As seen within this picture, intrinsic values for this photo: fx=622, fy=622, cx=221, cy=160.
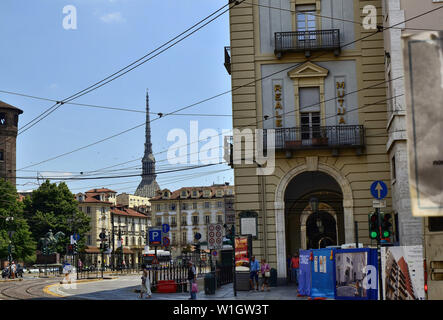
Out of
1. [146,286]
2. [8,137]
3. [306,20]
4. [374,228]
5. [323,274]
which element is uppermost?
[8,137]

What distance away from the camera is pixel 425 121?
5402 millimetres

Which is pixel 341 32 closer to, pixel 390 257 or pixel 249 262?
pixel 249 262

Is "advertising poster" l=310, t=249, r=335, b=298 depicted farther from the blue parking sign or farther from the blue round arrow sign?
the blue parking sign

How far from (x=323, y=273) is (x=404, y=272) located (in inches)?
226

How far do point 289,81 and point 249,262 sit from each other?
29.0ft

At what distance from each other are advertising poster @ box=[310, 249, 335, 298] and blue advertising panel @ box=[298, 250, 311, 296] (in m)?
0.65

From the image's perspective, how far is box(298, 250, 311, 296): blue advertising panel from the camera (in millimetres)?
23250

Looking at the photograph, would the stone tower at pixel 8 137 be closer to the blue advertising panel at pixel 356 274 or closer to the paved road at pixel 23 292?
the paved road at pixel 23 292

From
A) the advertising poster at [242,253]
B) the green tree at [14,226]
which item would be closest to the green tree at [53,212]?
the green tree at [14,226]

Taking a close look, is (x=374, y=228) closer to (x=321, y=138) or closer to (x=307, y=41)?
(x=321, y=138)

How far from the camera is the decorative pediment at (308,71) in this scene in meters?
29.7

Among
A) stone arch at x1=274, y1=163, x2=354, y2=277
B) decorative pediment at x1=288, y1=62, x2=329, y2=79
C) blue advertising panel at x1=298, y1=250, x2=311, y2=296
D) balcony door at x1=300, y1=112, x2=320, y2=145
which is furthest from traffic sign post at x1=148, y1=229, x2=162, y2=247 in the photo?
decorative pediment at x1=288, y1=62, x2=329, y2=79

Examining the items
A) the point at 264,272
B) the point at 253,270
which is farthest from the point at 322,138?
the point at 253,270
